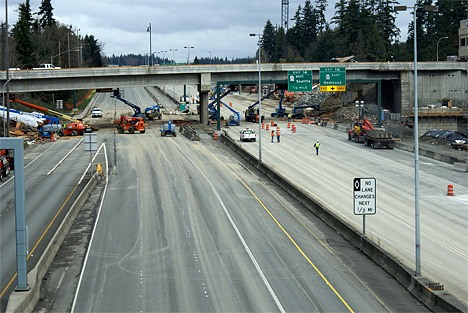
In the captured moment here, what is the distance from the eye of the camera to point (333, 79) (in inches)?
3132

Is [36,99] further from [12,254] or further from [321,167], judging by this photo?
[12,254]

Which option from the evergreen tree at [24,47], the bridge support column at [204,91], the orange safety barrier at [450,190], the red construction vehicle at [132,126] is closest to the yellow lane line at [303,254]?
the orange safety barrier at [450,190]

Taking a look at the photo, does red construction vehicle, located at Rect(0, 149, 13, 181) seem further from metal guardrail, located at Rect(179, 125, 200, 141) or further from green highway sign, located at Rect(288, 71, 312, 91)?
green highway sign, located at Rect(288, 71, 312, 91)

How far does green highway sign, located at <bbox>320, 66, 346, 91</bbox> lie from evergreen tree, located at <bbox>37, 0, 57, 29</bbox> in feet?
344

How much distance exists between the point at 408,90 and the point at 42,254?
73.9 m

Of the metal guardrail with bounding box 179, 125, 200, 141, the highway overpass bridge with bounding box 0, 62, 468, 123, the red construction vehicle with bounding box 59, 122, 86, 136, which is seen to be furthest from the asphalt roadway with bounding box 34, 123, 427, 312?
the highway overpass bridge with bounding box 0, 62, 468, 123

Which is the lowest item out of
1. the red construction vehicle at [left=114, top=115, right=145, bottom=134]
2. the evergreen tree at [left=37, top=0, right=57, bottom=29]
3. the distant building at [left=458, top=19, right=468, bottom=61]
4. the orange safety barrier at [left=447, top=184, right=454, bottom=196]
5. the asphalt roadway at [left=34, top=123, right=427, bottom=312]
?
the asphalt roadway at [left=34, top=123, right=427, bottom=312]

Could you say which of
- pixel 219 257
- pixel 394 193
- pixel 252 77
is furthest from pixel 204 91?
pixel 219 257

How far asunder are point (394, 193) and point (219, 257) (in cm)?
A: 1885

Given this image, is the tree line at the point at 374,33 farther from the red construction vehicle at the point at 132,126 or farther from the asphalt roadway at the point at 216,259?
the asphalt roadway at the point at 216,259

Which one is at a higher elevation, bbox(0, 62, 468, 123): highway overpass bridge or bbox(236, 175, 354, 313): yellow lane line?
bbox(0, 62, 468, 123): highway overpass bridge

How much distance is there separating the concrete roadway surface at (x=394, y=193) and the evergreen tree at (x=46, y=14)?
4224 inches

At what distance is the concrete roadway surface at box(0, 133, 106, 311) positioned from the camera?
26562mm

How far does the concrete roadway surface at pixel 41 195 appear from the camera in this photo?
26562mm
